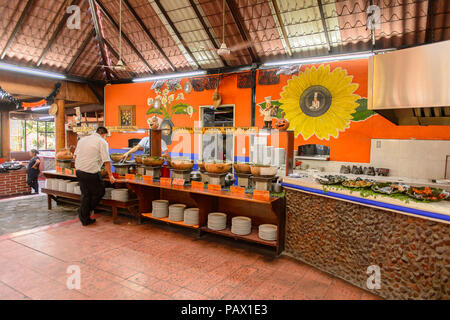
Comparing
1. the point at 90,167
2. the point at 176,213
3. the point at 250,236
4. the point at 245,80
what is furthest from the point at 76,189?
the point at 245,80

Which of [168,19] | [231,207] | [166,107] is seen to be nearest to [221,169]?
[231,207]

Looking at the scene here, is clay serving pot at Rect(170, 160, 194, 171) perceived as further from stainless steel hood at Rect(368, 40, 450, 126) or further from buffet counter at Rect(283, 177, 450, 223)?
stainless steel hood at Rect(368, 40, 450, 126)

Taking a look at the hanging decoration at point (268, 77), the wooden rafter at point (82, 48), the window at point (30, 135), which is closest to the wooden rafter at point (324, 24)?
the hanging decoration at point (268, 77)

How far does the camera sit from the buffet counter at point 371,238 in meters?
2.31

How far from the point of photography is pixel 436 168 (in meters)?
5.12

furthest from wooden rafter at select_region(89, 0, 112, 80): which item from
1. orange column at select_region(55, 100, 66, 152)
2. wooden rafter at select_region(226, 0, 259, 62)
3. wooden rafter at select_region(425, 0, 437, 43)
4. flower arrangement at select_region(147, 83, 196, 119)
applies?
wooden rafter at select_region(425, 0, 437, 43)

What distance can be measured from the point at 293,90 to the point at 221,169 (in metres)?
3.67

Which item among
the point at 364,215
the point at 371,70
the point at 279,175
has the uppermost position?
the point at 371,70

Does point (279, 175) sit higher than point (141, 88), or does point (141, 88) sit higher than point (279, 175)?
point (141, 88)

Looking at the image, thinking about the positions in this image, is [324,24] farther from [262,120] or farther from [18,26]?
[18,26]

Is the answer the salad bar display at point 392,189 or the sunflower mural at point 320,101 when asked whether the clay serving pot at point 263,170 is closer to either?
the salad bar display at point 392,189

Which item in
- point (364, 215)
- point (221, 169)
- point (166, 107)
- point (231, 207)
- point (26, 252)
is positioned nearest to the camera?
point (364, 215)

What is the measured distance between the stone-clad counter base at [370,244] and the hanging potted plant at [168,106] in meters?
5.89

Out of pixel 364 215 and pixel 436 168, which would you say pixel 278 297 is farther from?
pixel 436 168
